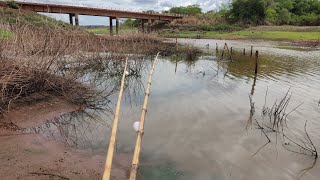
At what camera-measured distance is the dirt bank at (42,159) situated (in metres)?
6.00

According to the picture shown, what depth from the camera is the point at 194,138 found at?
8.58m

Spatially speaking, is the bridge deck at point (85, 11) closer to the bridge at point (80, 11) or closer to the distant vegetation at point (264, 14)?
the bridge at point (80, 11)

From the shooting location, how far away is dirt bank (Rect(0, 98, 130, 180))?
6.00 metres

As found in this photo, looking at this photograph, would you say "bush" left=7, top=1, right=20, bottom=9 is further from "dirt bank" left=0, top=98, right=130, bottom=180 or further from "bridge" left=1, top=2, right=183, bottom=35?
"dirt bank" left=0, top=98, right=130, bottom=180

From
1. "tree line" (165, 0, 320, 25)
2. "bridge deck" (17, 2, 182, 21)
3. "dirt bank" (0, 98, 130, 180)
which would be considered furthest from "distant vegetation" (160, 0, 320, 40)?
"dirt bank" (0, 98, 130, 180)

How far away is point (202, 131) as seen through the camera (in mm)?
9102

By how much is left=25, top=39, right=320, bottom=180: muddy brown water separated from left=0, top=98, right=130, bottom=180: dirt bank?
393 mm

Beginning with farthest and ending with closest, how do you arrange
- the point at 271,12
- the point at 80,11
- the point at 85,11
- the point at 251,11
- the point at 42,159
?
the point at 271,12, the point at 251,11, the point at 85,11, the point at 80,11, the point at 42,159

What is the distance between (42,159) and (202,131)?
173 inches

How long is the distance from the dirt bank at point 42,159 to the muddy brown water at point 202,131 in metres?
0.39

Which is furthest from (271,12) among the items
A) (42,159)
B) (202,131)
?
(42,159)

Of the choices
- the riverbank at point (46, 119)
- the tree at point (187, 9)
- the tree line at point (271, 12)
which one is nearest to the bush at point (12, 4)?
the riverbank at point (46, 119)

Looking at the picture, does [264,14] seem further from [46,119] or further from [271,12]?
[46,119]

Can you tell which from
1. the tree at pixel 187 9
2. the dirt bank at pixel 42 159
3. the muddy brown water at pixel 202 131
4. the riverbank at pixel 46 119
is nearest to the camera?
the dirt bank at pixel 42 159
